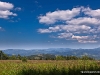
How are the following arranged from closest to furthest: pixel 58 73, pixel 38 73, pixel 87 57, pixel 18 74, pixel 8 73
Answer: pixel 58 73 → pixel 38 73 → pixel 18 74 → pixel 8 73 → pixel 87 57

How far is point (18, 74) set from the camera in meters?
17.2

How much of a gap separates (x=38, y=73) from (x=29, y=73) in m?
0.72

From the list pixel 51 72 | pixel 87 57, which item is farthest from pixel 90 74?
pixel 87 57

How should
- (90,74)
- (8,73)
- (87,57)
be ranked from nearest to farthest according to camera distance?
(90,74)
(8,73)
(87,57)

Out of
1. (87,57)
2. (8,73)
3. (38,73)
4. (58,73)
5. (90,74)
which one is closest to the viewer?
(90,74)

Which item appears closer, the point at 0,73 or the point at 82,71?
the point at 82,71

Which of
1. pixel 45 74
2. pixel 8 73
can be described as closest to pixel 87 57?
pixel 8 73

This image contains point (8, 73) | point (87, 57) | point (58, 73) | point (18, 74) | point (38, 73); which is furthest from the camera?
point (87, 57)

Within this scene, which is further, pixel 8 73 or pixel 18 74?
pixel 8 73

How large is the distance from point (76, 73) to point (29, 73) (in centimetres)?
379

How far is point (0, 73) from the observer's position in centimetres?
1928

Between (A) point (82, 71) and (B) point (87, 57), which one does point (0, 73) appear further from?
(B) point (87, 57)

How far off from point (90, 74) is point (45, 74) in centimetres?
330

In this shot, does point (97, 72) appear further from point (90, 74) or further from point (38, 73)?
point (38, 73)
